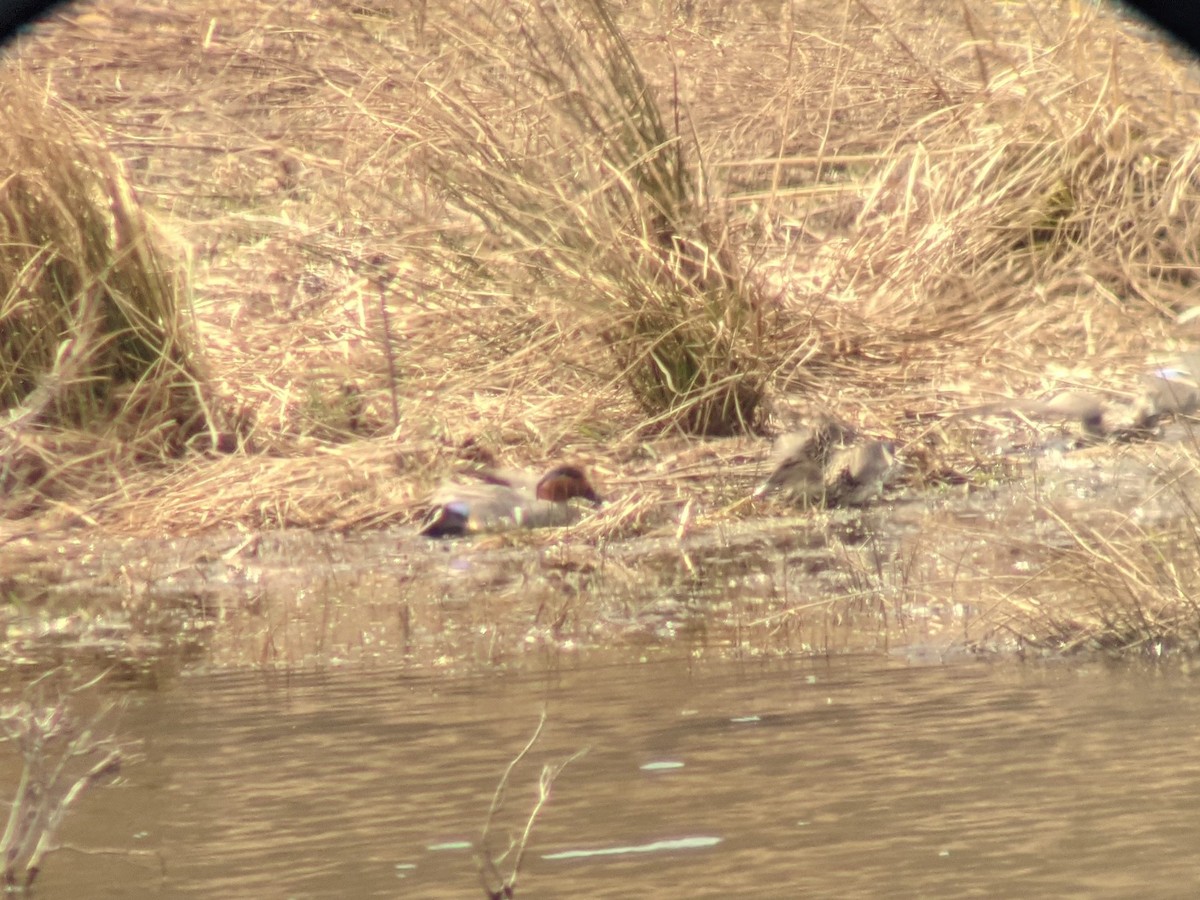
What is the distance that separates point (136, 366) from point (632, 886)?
4.30 m

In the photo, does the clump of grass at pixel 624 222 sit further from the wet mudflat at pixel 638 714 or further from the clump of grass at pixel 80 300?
the clump of grass at pixel 80 300

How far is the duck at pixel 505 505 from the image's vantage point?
584 cm

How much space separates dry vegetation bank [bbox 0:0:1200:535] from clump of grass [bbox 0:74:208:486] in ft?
0.27

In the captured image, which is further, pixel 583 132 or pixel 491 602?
pixel 583 132

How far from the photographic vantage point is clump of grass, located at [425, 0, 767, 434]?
6.46 metres

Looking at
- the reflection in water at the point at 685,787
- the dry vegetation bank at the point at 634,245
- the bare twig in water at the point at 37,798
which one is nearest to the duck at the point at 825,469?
the dry vegetation bank at the point at 634,245

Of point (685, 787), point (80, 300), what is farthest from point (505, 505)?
point (685, 787)

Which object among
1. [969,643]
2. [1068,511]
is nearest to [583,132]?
[1068,511]

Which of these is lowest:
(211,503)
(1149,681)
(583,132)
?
(211,503)

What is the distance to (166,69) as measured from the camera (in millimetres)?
10914

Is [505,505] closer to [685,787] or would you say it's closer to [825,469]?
[825,469]

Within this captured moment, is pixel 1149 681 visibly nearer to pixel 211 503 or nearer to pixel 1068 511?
pixel 1068 511

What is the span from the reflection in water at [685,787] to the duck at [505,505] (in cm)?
172

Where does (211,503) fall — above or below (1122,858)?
below
